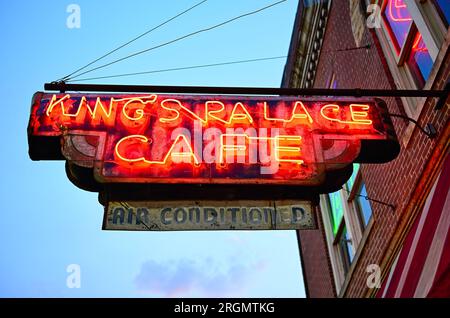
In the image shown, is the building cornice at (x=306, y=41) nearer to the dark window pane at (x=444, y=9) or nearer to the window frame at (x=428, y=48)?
the window frame at (x=428, y=48)

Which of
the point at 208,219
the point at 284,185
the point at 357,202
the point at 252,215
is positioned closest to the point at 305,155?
the point at 284,185

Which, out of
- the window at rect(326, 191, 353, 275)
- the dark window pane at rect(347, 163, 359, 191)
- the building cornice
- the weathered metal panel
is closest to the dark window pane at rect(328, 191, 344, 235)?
the window at rect(326, 191, 353, 275)

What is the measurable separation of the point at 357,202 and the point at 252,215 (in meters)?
5.27

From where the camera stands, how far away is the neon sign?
16.1 ft

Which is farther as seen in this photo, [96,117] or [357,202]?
[357,202]

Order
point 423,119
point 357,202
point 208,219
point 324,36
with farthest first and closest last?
point 324,36
point 357,202
point 423,119
point 208,219

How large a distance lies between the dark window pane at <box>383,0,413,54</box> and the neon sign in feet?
7.91

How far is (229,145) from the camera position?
5.20m

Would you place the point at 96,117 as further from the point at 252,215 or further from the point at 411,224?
the point at 411,224

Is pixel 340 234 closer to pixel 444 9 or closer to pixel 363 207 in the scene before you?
pixel 363 207

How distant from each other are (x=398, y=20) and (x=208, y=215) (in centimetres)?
497

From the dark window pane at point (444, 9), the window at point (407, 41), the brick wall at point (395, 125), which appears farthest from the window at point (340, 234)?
the dark window pane at point (444, 9)

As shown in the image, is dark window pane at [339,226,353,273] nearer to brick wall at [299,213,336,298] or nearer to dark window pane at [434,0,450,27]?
brick wall at [299,213,336,298]

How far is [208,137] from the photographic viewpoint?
5281 millimetres
